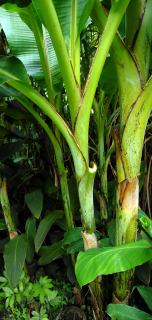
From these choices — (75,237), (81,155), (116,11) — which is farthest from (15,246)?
(116,11)

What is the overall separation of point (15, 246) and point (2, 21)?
30.4 inches

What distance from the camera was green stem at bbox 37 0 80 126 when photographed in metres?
0.41

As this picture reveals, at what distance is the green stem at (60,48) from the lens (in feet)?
1.36

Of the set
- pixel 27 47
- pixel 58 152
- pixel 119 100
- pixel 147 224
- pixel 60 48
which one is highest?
pixel 27 47

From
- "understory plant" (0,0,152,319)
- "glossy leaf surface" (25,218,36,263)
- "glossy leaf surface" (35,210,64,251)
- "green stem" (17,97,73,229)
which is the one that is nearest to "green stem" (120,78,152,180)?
"understory plant" (0,0,152,319)

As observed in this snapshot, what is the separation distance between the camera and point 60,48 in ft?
1.45

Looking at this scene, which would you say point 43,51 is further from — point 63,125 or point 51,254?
point 51,254

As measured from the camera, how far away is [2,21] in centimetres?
72

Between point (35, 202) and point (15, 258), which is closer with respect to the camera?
point (15, 258)

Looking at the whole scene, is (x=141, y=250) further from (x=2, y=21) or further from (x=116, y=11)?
(x=2, y=21)

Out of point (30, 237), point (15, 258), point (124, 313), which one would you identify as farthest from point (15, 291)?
point (124, 313)

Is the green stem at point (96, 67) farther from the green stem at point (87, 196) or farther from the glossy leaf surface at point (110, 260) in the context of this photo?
the glossy leaf surface at point (110, 260)

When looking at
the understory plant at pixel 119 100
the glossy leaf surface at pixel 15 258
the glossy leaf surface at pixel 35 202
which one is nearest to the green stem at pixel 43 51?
the understory plant at pixel 119 100

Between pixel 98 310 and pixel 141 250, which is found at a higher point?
pixel 141 250
